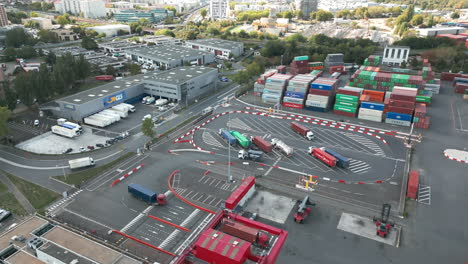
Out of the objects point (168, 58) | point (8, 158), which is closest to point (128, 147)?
point (8, 158)

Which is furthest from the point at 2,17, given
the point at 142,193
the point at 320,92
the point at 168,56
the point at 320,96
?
the point at 142,193

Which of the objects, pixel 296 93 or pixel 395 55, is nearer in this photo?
pixel 296 93

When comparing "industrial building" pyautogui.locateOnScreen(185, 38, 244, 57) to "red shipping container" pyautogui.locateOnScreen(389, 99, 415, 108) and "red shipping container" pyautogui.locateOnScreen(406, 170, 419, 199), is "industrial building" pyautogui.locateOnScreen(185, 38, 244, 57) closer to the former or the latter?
"red shipping container" pyautogui.locateOnScreen(389, 99, 415, 108)

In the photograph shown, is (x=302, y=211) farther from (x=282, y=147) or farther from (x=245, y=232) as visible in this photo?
(x=282, y=147)

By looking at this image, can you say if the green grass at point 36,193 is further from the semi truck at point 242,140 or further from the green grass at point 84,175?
the semi truck at point 242,140

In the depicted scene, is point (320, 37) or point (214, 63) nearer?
point (214, 63)

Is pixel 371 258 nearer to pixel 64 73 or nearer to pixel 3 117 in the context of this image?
pixel 3 117
